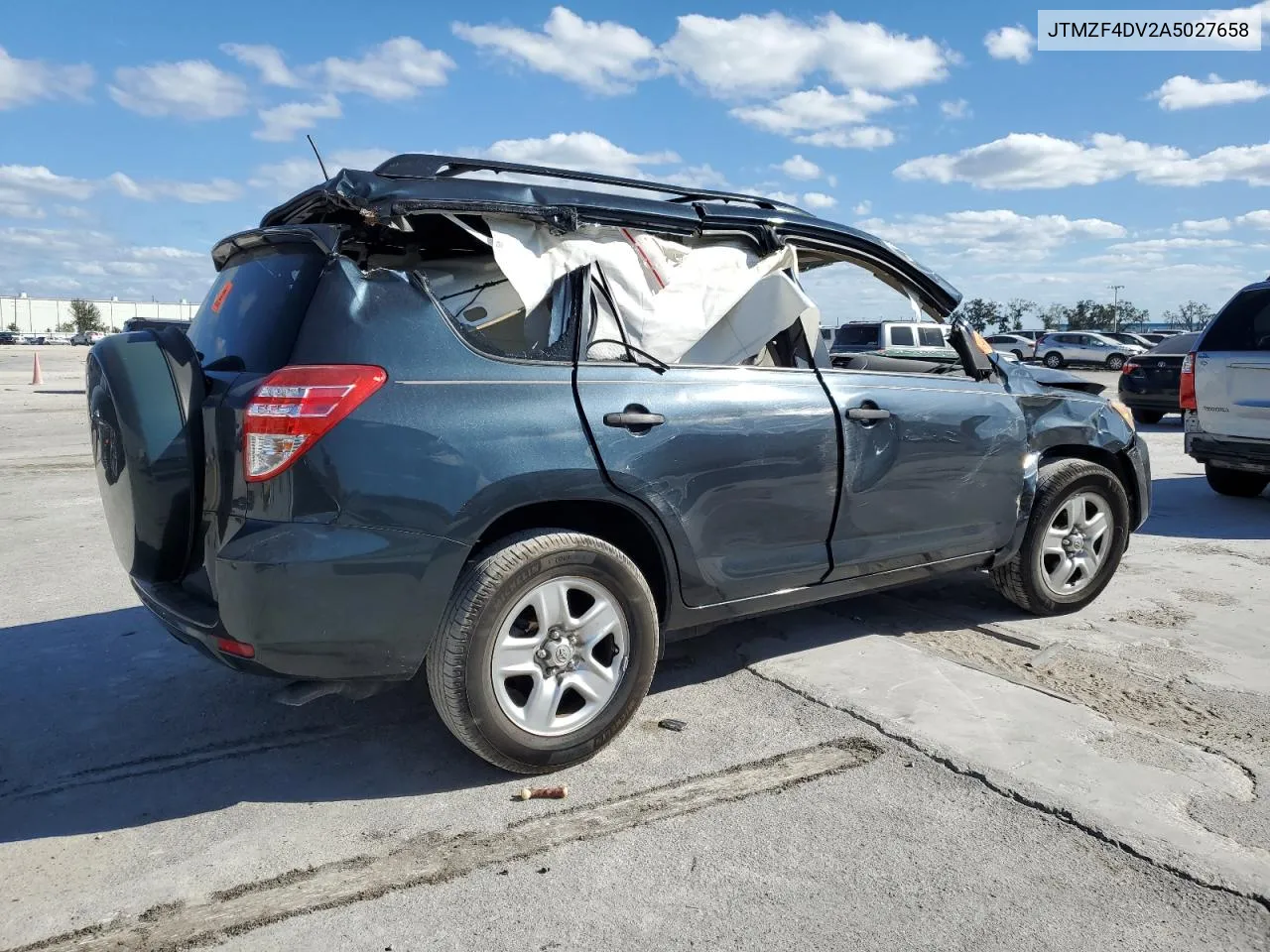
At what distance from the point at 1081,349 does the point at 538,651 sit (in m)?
47.5

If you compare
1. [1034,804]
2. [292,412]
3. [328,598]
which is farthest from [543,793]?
[1034,804]

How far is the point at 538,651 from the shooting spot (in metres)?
3.28

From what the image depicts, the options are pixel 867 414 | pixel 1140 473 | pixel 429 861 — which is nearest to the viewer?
pixel 429 861

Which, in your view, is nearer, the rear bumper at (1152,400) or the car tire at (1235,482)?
the car tire at (1235,482)

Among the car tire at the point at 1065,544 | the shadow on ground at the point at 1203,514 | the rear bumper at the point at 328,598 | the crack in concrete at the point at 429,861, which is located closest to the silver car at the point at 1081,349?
the shadow on ground at the point at 1203,514

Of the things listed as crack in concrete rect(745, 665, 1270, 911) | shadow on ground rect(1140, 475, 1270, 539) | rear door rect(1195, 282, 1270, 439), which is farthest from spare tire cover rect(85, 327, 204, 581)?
rear door rect(1195, 282, 1270, 439)

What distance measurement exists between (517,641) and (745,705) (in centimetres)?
113

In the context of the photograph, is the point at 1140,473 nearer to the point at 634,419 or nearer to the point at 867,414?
the point at 867,414

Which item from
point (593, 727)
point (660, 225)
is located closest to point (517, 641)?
point (593, 727)

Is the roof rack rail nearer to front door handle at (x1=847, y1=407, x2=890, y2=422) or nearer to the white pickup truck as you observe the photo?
front door handle at (x1=847, y1=407, x2=890, y2=422)

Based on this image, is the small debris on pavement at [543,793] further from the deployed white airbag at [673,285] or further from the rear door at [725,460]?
the deployed white airbag at [673,285]

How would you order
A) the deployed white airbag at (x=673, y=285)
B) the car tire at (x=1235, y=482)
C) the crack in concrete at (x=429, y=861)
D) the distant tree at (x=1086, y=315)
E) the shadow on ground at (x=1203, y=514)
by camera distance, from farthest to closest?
the distant tree at (x=1086, y=315) < the car tire at (x=1235, y=482) < the shadow on ground at (x=1203, y=514) < the deployed white airbag at (x=673, y=285) < the crack in concrete at (x=429, y=861)

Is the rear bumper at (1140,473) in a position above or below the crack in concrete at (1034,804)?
above

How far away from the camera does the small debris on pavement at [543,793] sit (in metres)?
3.21
